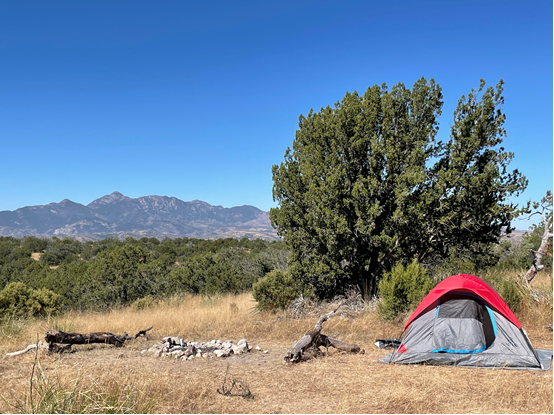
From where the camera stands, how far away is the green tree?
11023 mm

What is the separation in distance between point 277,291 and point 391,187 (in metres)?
5.26

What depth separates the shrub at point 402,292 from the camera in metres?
10.2

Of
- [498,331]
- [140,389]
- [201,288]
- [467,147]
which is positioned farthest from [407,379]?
[201,288]

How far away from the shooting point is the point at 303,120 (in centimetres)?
1359

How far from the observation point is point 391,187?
11.6 m

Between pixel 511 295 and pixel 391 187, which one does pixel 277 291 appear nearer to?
pixel 391 187

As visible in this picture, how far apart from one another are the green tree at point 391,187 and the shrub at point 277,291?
58 cm

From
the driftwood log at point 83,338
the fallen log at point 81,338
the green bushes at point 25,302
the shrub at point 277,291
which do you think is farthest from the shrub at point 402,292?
the green bushes at point 25,302

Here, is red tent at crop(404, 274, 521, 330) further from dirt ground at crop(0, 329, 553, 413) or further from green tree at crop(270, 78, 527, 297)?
green tree at crop(270, 78, 527, 297)

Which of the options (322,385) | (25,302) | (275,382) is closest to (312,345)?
(275,382)

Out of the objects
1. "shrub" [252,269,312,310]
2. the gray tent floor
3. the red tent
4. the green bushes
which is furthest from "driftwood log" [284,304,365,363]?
the green bushes

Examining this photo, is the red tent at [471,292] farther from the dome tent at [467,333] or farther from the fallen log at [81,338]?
the fallen log at [81,338]

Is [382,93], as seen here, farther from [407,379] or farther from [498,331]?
[407,379]

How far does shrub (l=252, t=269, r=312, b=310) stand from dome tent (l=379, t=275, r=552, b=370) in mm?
5507
